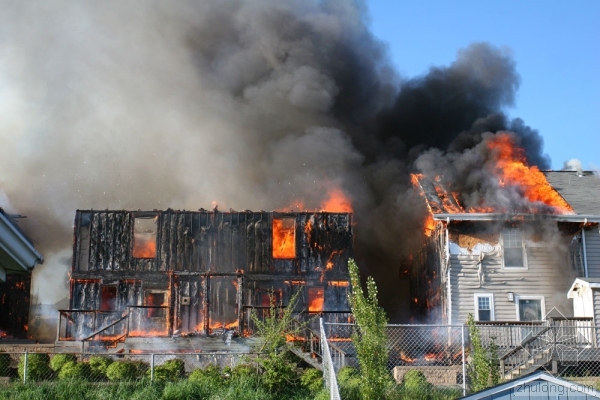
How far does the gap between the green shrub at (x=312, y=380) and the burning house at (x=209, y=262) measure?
941 centimetres

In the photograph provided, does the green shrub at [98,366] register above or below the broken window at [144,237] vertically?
below

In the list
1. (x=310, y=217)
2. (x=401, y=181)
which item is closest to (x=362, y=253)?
(x=401, y=181)

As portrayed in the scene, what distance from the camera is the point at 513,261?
25656mm

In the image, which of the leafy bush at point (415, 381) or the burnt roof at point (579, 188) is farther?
the burnt roof at point (579, 188)

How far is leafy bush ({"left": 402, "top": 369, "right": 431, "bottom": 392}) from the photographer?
1613cm

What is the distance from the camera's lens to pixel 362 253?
35.4 m

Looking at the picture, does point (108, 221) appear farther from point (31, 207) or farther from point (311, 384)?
point (31, 207)

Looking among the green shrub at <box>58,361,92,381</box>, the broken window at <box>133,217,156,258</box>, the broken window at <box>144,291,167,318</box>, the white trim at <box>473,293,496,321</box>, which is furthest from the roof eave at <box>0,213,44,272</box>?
the broken window at <box>133,217,156,258</box>

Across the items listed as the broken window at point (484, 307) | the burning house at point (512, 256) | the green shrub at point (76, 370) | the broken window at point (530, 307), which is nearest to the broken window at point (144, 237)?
the green shrub at point (76, 370)

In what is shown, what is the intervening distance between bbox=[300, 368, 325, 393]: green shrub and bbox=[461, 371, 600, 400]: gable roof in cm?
673

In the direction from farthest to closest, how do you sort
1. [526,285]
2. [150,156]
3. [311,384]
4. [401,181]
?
[150,156] → [401,181] → [526,285] → [311,384]

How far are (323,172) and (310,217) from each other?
733cm

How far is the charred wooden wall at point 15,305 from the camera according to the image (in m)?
31.8

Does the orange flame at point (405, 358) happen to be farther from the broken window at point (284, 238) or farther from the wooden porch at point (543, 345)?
the broken window at point (284, 238)
